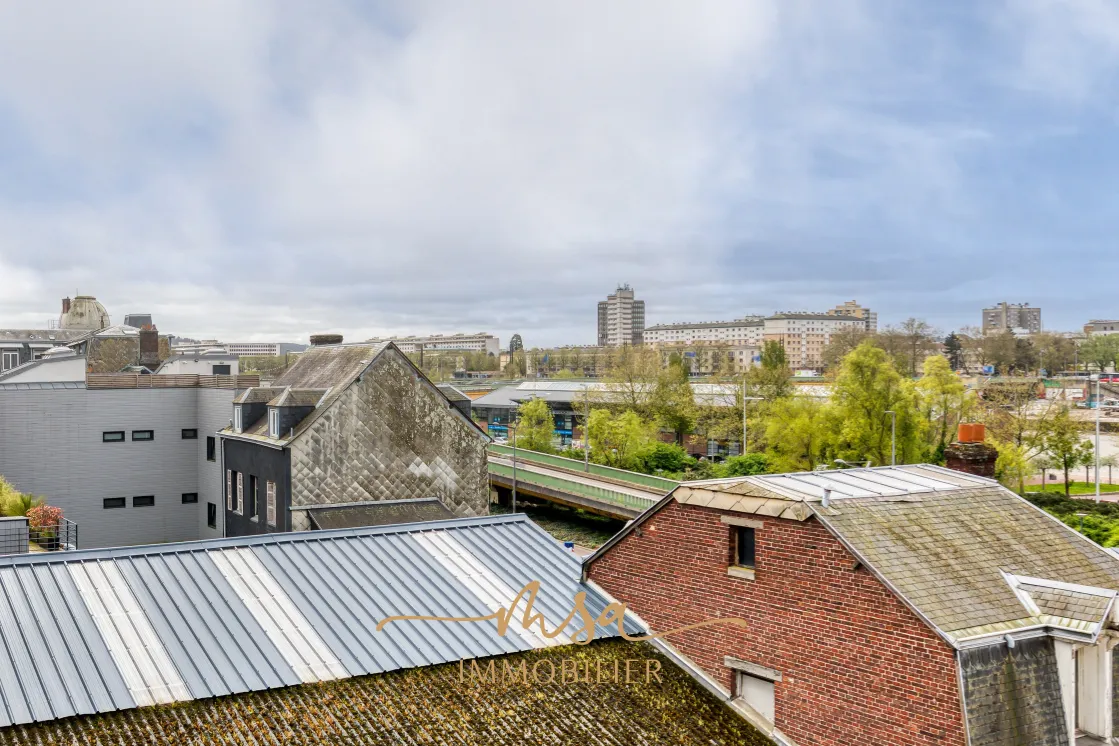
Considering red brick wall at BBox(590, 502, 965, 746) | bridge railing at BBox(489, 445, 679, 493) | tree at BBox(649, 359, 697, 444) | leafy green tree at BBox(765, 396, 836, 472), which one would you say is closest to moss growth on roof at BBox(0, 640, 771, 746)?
red brick wall at BBox(590, 502, 965, 746)

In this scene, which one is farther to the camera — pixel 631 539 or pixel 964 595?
pixel 631 539

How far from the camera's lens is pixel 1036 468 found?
2112 inches

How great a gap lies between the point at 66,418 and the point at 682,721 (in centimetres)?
3598

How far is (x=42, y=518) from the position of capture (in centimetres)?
→ 2494

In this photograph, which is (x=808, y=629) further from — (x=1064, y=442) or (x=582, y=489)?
(x=1064, y=442)

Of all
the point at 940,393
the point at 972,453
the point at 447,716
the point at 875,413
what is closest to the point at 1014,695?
the point at 447,716

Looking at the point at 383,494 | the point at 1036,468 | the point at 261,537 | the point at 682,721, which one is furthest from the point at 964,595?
the point at 1036,468

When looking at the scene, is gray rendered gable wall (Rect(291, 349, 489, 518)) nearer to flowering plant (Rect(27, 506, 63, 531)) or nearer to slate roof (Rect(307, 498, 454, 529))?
slate roof (Rect(307, 498, 454, 529))

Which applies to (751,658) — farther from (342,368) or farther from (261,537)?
(342,368)

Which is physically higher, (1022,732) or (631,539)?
(631,539)

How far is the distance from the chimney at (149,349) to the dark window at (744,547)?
1929 inches

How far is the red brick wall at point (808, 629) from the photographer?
10.2m

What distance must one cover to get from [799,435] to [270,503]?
3001 cm

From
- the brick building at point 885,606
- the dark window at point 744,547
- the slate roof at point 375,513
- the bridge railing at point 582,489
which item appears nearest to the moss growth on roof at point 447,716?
the brick building at point 885,606
